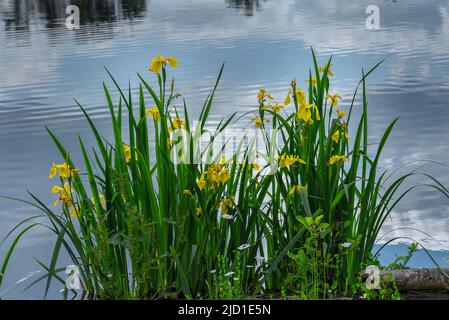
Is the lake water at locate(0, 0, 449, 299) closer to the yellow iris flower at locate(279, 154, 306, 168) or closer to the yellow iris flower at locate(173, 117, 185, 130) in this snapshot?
the yellow iris flower at locate(279, 154, 306, 168)

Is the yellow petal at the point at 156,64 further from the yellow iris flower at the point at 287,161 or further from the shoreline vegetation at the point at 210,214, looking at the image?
the yellow iris flower at the point at 287,161

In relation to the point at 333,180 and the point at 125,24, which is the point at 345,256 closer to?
the point at 333,180

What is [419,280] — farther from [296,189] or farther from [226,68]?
[226,68]

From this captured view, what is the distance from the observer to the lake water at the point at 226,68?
523 centimetres

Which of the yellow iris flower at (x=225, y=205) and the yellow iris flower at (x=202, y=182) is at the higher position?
the yellow iris flower at (x=202, y=182)

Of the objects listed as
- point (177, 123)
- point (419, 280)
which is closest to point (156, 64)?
point (177, 123)

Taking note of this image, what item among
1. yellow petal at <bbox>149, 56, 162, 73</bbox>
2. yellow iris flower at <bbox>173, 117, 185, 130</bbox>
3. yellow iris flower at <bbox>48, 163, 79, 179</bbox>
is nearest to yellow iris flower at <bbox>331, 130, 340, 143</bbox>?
yellow iris flower at <bbox>173, 117, 185, 130</bbox>

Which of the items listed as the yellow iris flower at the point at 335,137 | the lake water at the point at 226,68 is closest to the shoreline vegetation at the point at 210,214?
the yellow iris flower at the point at 335,137

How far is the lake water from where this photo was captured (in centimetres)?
523

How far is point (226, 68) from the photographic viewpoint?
31.7 ft

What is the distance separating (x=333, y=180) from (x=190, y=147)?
582mm

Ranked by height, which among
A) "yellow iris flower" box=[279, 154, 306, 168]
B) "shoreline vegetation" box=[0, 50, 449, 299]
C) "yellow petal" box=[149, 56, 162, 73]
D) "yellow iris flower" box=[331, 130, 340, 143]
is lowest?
"shoreline vegetation" box=[0, 50, 449, 299]

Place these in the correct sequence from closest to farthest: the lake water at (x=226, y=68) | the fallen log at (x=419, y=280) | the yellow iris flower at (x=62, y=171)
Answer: the yellow iris flower at (x=62, y=171)
the fallen log at (x=419, y=280)
the lake water at (x=226, y=68)

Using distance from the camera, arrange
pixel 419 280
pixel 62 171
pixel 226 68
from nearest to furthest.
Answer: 1. pixel 62 171
2. pixel 419 280
3. pixel 226 68
